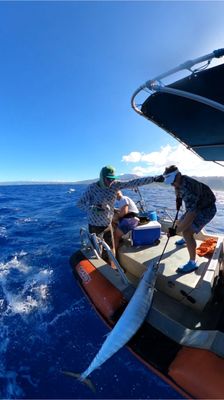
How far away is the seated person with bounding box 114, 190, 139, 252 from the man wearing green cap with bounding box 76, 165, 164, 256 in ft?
1.13

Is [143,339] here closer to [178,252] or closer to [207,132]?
[178,252]

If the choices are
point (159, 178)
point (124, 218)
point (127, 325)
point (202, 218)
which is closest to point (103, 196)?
point (124, 218)

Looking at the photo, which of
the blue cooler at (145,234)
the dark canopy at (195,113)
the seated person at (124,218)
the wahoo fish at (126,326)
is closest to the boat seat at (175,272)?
the blue cooler at (145,234)

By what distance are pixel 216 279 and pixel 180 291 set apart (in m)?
0.71

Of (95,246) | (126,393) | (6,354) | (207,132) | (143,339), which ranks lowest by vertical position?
(126,393)

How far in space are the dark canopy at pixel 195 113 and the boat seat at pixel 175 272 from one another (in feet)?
7.42

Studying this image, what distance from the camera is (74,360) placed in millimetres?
3479

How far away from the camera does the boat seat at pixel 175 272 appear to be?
3.24m

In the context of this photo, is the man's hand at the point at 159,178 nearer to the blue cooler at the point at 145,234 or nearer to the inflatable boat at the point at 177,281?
the inflatable boat at the point at 177,281

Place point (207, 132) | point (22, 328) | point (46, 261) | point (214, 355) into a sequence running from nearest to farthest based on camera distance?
1. point (214, 355)
2. point (22, 328)
3. point (207, 132)
4. point (46, 261)

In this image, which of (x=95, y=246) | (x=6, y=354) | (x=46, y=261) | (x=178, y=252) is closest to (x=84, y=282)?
(x=95, y=246)

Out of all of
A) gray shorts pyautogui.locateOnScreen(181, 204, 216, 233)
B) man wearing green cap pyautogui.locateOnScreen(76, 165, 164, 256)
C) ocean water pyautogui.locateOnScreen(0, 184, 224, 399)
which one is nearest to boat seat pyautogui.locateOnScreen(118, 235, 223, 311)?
gray shorts pyautogui.locateOnScreen(181, 204, 216, 233)

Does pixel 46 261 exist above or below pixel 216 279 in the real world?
below

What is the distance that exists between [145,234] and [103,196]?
1.35m
